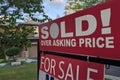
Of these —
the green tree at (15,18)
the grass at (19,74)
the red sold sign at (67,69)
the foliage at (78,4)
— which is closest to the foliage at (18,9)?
the green tree at (15,18)

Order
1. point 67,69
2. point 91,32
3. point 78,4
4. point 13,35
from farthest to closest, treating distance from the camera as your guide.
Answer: point 78,4 < point 13,35 < point 67,69 < point 91,32

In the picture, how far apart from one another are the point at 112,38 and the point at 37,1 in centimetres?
954

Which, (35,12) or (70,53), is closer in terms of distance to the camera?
(70,53)

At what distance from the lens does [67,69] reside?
7.79 feet

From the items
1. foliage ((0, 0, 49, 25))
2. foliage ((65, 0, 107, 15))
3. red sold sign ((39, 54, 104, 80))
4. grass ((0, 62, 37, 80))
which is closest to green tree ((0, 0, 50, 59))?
foliage ((0, 0, 49, 25))

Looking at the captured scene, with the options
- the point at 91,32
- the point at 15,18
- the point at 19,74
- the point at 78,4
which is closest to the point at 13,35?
the point at 15,18

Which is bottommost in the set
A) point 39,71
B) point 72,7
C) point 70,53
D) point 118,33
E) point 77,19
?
point 39,71

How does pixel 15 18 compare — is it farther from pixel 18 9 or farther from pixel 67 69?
pixel 67 69

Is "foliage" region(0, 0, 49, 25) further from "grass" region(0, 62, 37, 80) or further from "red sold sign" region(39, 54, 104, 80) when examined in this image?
"red sold sign" region(39, 54, 104, 80)

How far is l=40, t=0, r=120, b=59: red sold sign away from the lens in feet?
5.65

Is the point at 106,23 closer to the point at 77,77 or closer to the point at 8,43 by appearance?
the point at 77,77

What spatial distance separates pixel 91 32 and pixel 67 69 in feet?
1.88

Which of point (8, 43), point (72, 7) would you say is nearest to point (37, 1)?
point (8, 43)

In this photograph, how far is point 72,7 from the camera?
2759 centimetres
